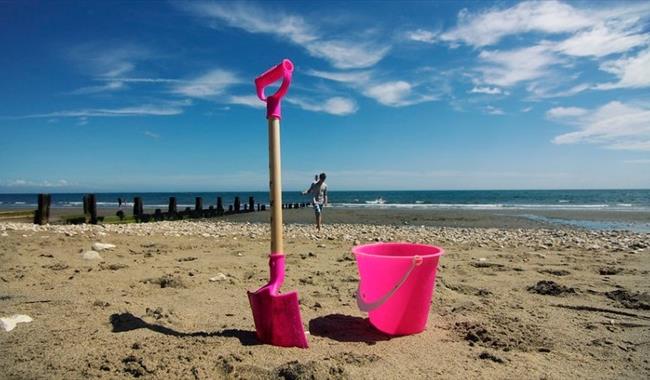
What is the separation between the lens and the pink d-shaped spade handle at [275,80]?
2.89m

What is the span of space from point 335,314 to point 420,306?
82 cm

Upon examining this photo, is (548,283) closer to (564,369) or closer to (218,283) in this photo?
(564,369)

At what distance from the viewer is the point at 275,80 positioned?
3061 millimetres

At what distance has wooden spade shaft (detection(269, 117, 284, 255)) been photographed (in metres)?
2.90

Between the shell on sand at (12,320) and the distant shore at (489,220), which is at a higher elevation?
the shell on sand at (12,320)

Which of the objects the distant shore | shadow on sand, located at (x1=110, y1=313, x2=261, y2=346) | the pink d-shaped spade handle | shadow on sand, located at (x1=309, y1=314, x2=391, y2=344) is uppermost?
the pink d-shaped spade handle

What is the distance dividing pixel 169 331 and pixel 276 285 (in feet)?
2.78

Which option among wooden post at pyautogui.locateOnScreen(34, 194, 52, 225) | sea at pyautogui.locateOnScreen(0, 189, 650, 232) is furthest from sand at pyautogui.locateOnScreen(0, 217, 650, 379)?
sea at pyautogui.locateOnScreen(0, 189, 650, 232)

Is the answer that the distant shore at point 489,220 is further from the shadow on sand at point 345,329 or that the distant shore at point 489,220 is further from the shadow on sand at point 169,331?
the shadow on sand at point 169,331

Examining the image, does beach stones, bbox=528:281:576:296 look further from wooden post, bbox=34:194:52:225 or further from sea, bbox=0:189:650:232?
wooden post, bbox=34:194:52:225

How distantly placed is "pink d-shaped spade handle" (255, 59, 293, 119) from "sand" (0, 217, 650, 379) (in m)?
1.61

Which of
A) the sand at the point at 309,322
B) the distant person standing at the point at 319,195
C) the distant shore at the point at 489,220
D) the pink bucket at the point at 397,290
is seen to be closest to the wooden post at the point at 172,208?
the distant shore at the point at 489,220

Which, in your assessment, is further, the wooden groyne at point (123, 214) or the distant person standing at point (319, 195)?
the wooden groyne at point (123, 214)

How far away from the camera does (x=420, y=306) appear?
A: 3127 mm
